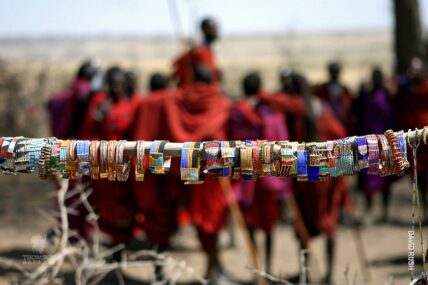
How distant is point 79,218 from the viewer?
6.74m

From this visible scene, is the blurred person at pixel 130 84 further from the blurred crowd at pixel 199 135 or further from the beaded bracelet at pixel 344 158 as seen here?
the beaded bracelet at pixel 344 158

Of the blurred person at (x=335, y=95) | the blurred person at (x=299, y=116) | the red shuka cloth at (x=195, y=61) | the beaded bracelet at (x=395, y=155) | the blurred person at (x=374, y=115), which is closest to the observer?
the beaded bracelet at (x=395, y=155)

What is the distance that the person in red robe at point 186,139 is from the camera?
612 cm

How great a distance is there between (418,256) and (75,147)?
15.9ft

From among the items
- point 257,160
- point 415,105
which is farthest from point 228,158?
point 415,105

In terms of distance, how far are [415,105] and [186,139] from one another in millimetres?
2870

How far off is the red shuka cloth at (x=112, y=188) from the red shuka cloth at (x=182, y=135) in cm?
15

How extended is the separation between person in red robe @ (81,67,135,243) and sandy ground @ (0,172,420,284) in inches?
22.0

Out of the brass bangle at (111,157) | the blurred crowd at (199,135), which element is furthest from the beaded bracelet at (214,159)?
the blurred crowd at (199,135)

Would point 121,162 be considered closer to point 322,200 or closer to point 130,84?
point 322,200

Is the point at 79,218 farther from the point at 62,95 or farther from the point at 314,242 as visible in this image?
the point at 314,242

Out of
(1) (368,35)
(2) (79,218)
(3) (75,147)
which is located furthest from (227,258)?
(1) (368,35)

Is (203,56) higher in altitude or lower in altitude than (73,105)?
higher

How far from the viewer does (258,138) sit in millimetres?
6324
